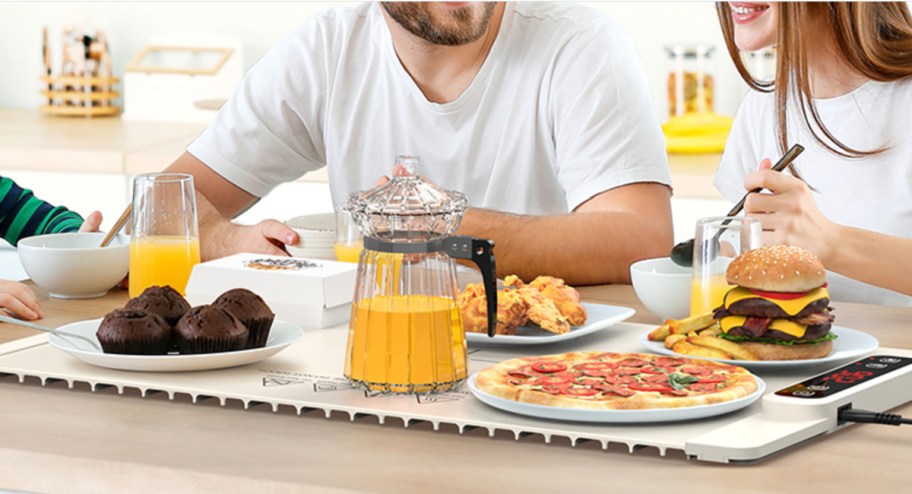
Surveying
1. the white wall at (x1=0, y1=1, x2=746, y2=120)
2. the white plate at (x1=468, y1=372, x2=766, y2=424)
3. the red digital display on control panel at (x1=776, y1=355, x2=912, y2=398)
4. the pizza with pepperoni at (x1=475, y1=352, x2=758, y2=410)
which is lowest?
the white plate at (x1=468, y1=372, x2=766, y2=424)

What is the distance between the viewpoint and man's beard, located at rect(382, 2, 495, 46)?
203cm

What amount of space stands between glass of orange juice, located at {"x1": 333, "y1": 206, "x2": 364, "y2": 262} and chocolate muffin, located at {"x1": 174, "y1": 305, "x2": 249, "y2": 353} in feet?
1.24

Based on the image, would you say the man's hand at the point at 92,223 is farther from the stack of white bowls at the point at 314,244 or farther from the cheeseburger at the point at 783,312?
the cheeseburger at the point at 783,312

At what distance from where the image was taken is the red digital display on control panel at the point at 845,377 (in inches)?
41.0

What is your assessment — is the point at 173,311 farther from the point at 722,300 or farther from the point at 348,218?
the point at 722,300

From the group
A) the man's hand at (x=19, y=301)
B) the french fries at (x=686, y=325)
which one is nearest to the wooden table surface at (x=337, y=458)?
the french fries at (x=686, y=325)

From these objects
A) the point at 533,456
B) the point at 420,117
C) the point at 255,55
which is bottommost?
the point at 533,456

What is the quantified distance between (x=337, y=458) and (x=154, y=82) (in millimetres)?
2967

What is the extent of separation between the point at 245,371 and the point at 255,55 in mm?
2789

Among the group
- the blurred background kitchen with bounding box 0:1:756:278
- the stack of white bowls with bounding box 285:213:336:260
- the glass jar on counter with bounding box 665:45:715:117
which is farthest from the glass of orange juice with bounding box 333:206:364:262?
the glass jar on counter with bounding box 665:45:715:117

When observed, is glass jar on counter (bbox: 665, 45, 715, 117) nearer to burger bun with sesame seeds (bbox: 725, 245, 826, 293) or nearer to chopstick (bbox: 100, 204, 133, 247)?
chopstick (bbox: 100, 204, 133, 247)

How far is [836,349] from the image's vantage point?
1.23 m

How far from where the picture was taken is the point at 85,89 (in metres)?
3.90

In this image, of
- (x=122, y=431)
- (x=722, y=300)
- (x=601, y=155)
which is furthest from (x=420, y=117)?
(x=122, y=431)
